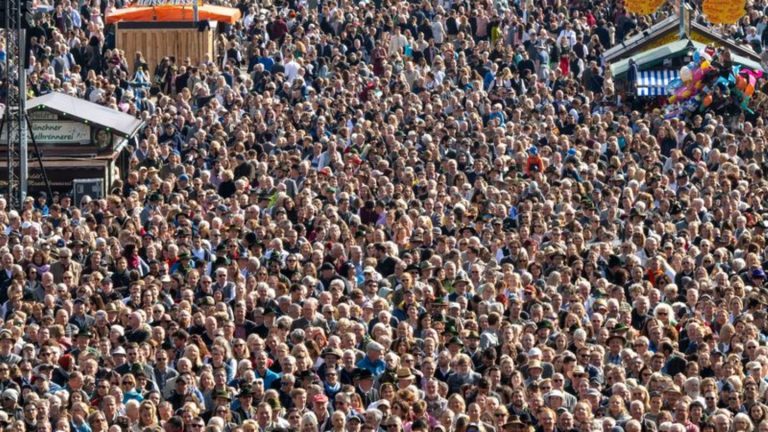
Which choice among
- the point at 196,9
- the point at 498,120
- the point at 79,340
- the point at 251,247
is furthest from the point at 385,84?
the point at 79,340

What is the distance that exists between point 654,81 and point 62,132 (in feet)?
36.7

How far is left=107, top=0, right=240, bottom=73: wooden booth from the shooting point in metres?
45.4

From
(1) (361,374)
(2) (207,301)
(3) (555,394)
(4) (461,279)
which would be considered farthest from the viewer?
(4) (461,279)

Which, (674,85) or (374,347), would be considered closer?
(374,347)

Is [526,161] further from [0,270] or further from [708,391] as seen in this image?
[708,391]

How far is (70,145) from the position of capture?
34.8 metres

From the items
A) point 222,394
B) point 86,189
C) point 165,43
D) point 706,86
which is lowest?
point 86,189

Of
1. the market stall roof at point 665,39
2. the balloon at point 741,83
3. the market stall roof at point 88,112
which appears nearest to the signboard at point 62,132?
the market stall roof at point 88,112

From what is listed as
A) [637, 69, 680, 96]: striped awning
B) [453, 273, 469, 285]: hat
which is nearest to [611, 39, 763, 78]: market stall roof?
[637, 69, 680, 96]: striped awning

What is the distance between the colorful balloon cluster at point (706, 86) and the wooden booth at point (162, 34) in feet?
28.1

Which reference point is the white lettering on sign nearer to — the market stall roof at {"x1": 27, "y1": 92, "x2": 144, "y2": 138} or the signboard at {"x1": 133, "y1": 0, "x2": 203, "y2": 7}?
the market stall roof at {"x1": 27, "y1": 92, "x2": 144, "y2": 138}

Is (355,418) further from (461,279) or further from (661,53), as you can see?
(661,53)

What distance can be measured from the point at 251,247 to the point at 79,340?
443 cm

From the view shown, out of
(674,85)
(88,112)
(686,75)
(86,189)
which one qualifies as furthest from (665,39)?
(86,189)
